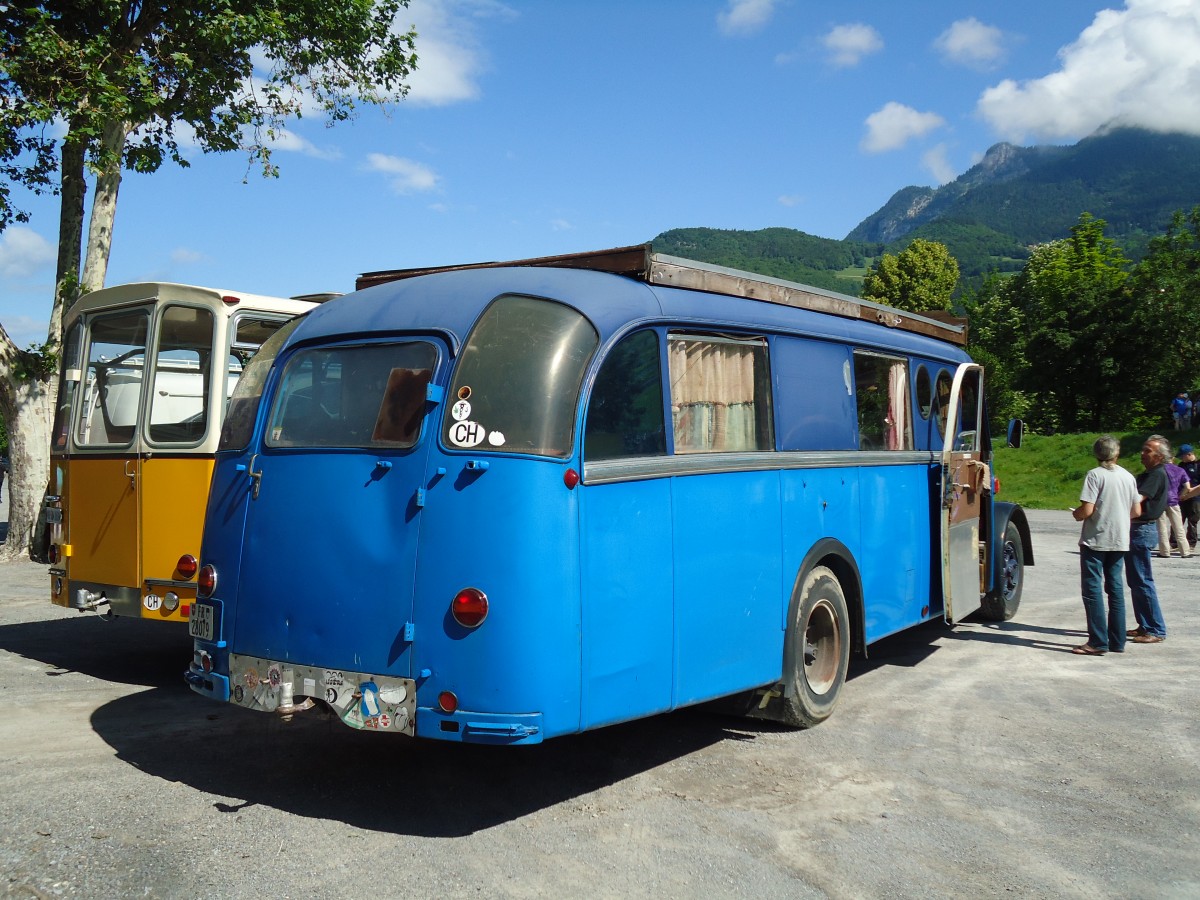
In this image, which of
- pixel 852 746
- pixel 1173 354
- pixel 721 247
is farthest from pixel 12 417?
pixel 721 247

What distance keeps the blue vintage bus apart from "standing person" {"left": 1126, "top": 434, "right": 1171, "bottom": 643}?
4399 millimetres

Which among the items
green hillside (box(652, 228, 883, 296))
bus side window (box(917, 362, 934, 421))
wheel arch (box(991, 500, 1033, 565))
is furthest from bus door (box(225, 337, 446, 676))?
green hillside (box(652, 228, 883, 296))

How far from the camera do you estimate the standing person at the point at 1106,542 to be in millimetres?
9094

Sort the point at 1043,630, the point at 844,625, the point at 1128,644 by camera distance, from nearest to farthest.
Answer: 1. the point at 844,625
2. the point at 1128,644
3. the point at 1043,630

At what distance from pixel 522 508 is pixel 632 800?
1742 mm

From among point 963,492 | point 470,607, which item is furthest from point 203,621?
point 963,492

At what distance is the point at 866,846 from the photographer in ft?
15.5

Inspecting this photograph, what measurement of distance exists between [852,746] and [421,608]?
9.94ft

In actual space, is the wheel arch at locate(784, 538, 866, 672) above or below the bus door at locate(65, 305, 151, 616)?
below

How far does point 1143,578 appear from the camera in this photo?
951cm

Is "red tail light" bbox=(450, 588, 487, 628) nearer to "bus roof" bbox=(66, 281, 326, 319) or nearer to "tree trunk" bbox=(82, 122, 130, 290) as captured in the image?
"bus roof" bbox=(66, 281, 326, 319)

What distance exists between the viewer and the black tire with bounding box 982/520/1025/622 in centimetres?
1044

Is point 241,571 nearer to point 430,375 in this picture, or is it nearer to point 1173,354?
point 430,375

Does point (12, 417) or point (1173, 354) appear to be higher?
point (1173, 354)
